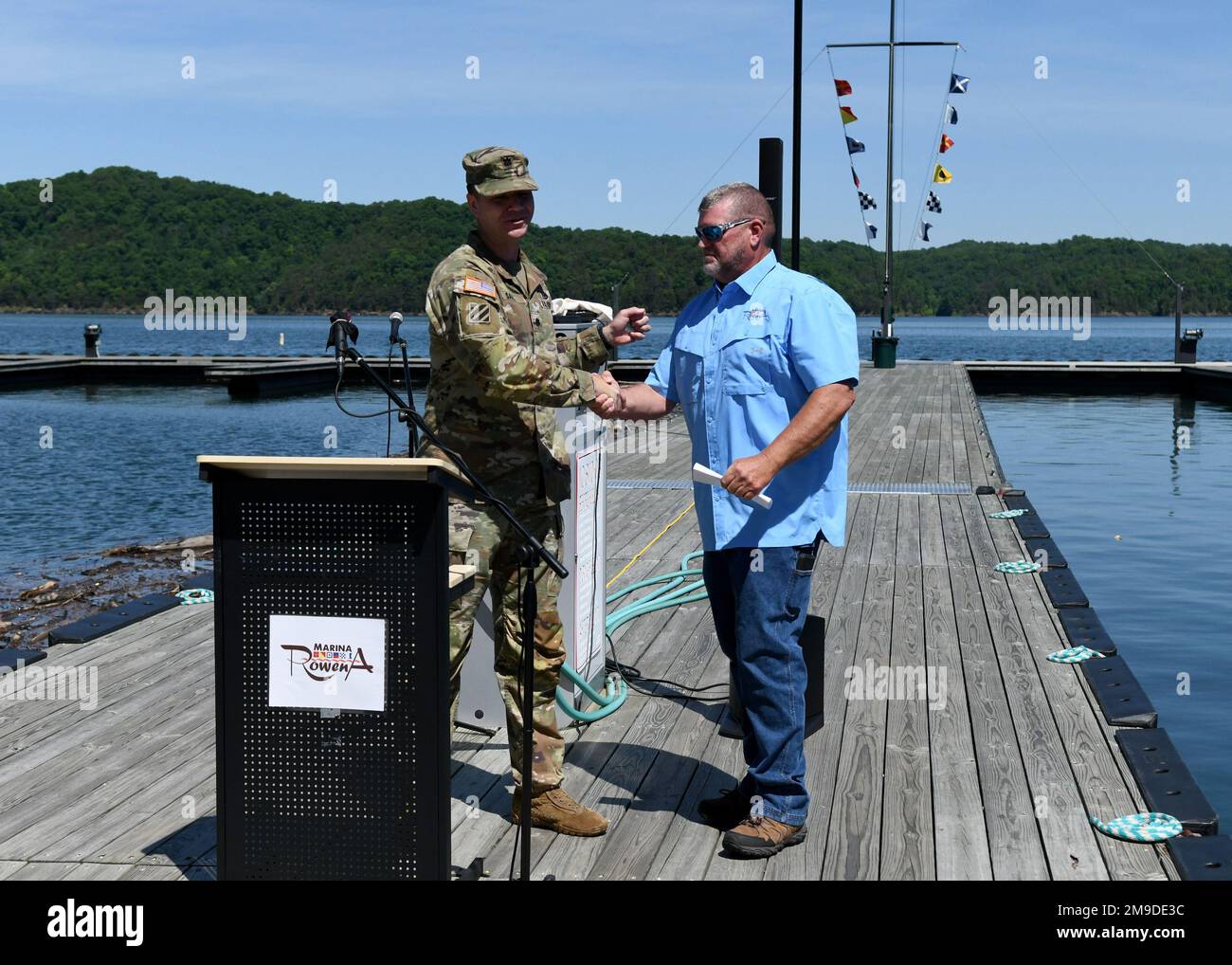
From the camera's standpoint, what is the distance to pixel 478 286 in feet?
13.0

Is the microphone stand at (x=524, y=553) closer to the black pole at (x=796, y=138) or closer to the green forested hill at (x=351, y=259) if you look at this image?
the black pole at (x=796, y=138)

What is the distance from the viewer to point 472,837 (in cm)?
427

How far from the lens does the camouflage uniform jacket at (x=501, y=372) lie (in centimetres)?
394

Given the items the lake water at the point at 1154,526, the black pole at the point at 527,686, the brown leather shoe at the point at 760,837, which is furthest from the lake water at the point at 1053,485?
the black pole at the point at 527,686

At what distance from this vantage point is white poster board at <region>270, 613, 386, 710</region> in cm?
323

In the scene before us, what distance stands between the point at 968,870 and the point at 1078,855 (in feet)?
1.22

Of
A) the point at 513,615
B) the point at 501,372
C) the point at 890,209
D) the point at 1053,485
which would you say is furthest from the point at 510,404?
the point at 890,209

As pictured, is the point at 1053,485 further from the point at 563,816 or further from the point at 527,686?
the point at 527,686

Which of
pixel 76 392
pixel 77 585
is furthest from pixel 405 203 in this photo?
pixel 77 585

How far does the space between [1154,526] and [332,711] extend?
15.9 meters

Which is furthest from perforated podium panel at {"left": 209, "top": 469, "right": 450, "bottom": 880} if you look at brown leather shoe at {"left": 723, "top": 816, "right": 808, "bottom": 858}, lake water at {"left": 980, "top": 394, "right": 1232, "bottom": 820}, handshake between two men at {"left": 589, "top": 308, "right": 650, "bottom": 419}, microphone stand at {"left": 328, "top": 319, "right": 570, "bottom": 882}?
lake water at {"left": 980, "top": 394, "right": 1232, "bottom": 820}

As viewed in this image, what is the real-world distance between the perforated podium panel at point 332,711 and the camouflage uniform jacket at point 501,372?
0.80 metres

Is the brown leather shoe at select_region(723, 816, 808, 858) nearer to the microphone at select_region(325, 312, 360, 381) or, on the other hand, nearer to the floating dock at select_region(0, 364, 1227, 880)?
the floating dock at select_region(0, 364, 1227, 880)

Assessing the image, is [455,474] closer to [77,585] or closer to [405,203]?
[77,585]
